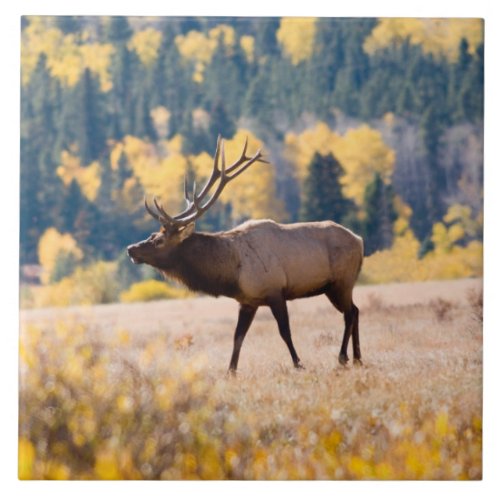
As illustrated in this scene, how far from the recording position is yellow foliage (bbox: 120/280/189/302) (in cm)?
1073

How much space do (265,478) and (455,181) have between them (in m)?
2.81

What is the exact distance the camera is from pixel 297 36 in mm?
10570

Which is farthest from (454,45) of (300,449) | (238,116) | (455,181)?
(300,449)

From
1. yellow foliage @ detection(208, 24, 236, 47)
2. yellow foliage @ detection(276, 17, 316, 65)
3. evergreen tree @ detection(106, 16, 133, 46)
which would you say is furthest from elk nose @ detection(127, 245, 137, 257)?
yellow foliage @ detection(276, 17, 316, 65)

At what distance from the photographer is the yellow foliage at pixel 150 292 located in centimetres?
1073

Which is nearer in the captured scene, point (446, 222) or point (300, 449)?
point (300, 449)

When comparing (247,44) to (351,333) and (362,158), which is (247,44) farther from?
(351,333)

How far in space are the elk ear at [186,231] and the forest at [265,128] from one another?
185mm

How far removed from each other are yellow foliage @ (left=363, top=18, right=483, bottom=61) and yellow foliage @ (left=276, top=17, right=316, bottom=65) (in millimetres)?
453

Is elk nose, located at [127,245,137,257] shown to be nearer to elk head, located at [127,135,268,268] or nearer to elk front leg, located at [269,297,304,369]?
elk head, located at [127,135,268,268]

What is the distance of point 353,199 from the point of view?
10.9m

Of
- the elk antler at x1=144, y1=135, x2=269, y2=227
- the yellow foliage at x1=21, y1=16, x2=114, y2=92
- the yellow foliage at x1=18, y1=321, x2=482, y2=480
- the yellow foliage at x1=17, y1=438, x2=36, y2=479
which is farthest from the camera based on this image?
the elk antler at x1=144, y1=135, x2=269, y2=227

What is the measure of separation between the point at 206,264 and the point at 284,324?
784 millimetres
